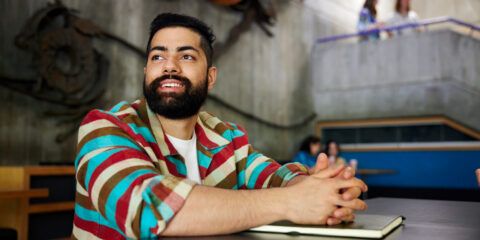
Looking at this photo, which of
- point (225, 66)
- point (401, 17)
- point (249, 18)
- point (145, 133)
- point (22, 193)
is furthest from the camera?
point (401, 17)

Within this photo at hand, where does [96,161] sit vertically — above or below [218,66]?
below

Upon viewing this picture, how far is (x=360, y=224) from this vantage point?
2.56 ft

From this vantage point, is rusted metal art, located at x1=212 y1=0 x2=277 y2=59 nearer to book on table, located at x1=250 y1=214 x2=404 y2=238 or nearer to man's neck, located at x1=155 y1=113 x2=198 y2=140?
man's neck, located at x1=155 y1=113 x2=198 y2=140

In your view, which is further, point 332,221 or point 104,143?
point 104,143

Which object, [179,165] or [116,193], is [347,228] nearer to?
[116,193]

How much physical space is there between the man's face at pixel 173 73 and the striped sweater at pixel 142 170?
6 centimetres

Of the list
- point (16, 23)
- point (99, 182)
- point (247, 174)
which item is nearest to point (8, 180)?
point (16, 23)

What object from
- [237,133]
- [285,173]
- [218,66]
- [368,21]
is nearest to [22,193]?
[237,133]

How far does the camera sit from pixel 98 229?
0.99m

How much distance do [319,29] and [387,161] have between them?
9.55 feet

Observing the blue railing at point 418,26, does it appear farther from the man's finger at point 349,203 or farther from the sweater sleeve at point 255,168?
the man's finger at point 349,203

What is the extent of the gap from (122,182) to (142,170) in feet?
0.15

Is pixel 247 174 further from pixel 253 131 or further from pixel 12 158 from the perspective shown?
pixel 253 131

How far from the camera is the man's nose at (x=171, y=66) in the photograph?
44.1 inches
